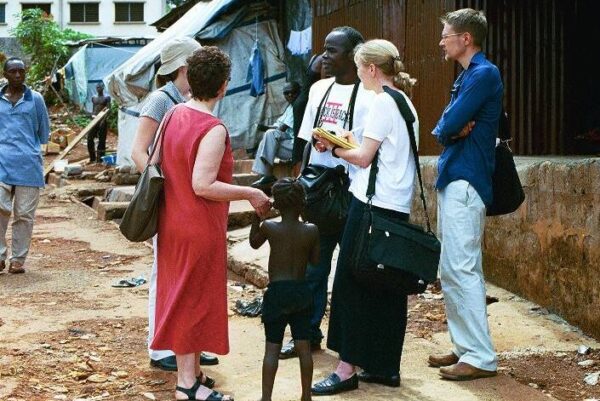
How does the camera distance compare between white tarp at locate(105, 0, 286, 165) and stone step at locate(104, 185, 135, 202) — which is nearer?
stone step at locate(104, 185, 135, 202)

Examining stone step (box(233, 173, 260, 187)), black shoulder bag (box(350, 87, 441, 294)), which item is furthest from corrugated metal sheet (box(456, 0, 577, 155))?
stone step (box(233, 173, 260, 187))

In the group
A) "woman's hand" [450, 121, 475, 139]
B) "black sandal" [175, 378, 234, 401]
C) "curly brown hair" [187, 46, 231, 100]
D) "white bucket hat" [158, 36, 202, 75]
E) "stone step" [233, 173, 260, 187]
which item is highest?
"white bucket hat" [158, 36, 202, 75]

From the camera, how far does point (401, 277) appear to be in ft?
14.9

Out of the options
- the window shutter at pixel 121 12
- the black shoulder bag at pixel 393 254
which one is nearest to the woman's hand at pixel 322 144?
the black shoulder bag at pixel 393 254

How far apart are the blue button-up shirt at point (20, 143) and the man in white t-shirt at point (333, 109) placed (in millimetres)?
3969

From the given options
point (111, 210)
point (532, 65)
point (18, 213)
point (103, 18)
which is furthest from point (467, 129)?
point (103, 18)

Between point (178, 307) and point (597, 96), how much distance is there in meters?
5.24

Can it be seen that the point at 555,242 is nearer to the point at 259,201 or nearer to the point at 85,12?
the point at 259,201

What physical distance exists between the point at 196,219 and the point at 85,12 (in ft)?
131

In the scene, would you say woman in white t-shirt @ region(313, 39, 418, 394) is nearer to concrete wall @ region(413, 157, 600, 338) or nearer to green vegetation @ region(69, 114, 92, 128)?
concrete wall @ region(413, 157, 600, 338)

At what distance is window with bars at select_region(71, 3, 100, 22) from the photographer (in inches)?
1652

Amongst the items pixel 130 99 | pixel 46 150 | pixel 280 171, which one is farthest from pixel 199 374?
pixel 46 150

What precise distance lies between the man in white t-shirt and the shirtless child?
0.79m

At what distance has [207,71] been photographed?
14.4 ft
